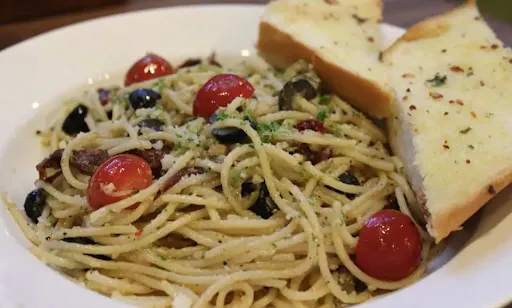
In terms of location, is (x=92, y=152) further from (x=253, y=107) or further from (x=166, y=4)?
(x=166, y=4)

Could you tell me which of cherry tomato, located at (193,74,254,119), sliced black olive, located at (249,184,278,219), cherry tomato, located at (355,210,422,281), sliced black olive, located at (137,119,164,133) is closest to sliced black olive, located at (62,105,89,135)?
sliced black olive, located at (137,119,164,133)

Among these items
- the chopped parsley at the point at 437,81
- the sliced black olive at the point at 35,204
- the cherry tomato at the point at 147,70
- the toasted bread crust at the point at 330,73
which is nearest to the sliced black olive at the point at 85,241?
the sliced black olive at the point at 35,204

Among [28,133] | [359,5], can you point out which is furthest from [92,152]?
[359,5]

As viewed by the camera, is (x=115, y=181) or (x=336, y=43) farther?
(x=336, y=43)

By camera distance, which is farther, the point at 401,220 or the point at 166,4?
the point at 166,4

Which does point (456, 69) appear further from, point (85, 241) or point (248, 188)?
point (85, 241)

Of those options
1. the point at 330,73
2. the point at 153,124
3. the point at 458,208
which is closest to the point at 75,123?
the point at 153,124
